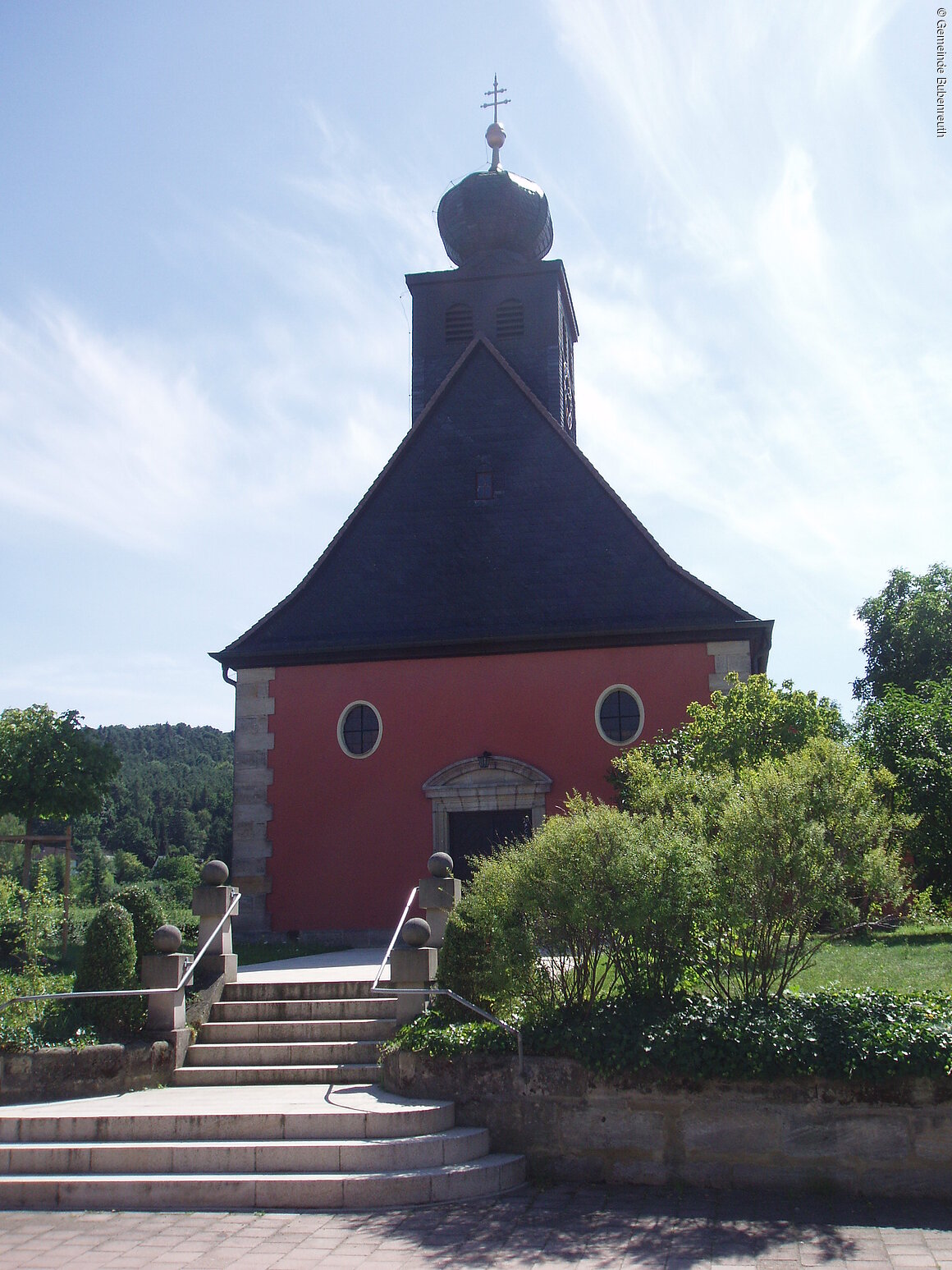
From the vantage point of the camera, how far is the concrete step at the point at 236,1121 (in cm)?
708

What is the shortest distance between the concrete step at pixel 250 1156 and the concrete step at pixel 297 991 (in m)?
2.39

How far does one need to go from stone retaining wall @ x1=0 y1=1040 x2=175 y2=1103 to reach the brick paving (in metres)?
1.55

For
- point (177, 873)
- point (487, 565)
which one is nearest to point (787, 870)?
point (487, 565)

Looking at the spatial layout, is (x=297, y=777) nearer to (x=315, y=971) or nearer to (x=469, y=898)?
(x=315, y=971)

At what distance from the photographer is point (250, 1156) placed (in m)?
6.87

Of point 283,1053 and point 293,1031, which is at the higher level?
point 293,1031

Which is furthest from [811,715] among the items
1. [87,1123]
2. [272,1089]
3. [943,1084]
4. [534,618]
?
[87,1123]

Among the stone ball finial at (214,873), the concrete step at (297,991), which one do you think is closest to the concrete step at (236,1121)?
the concrete step at (297,991)

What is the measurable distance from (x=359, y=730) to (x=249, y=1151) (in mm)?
9452

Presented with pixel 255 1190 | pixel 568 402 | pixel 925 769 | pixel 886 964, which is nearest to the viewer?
pixel 255 1190

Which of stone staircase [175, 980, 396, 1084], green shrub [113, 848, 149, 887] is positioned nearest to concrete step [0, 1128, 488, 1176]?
stone staircase [175, 980, 396, 1084]

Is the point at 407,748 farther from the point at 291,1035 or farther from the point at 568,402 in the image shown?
the point at 568,402

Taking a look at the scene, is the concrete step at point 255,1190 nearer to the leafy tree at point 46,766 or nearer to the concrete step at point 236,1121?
the concrete step at point 236,1121

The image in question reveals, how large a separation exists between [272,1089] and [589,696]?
832 centimetres
